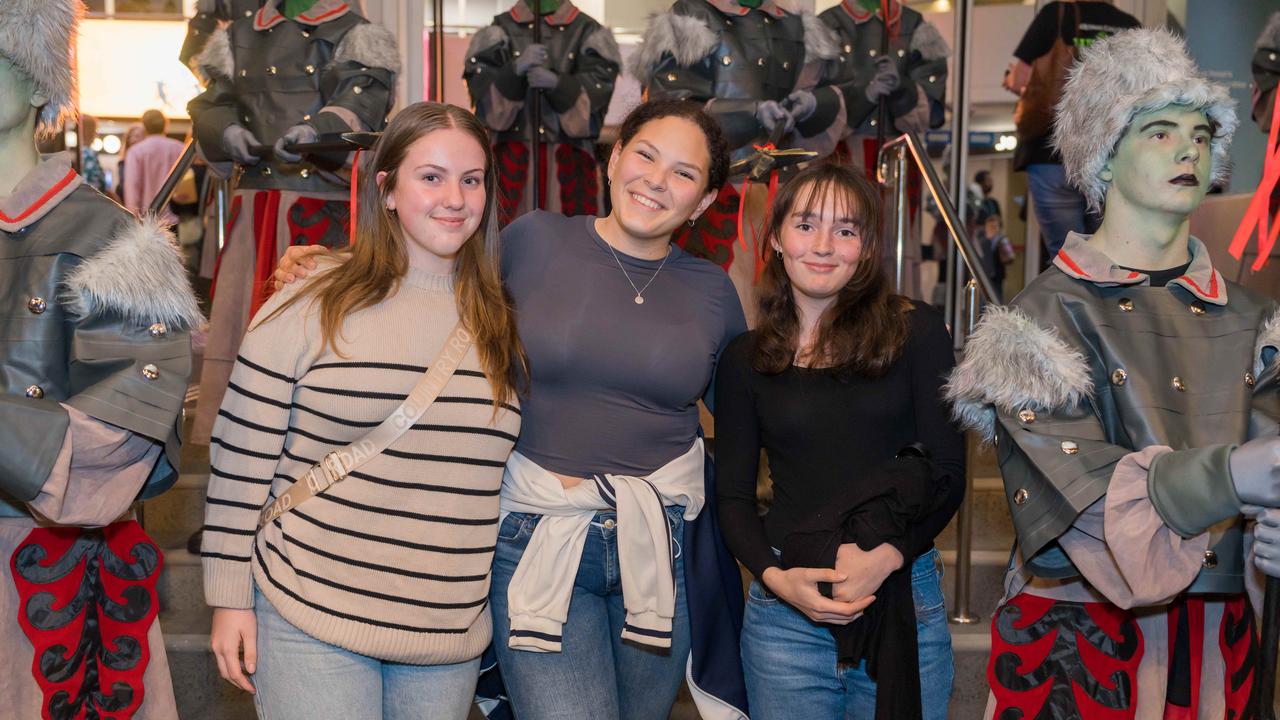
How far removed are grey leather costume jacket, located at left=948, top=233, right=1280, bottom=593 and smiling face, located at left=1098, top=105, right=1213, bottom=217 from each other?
11 centimetres

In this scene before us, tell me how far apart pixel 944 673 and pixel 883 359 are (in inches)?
22.1

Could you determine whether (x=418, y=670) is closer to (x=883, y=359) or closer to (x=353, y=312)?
(x=353, y=312)

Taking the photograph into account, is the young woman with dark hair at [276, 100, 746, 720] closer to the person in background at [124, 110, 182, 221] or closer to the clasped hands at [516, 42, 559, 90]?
the clasped hands at [516, 42, 559, 90]

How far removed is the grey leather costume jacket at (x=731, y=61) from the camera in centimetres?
407

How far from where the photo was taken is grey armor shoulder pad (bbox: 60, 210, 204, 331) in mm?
1776

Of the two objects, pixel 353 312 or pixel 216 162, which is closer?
pixel 353 312

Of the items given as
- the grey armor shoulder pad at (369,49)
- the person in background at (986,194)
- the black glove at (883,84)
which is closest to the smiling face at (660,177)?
the grey armor shoulder pad at (369,49)

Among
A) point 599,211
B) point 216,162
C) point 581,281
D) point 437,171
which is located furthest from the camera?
point 599,211

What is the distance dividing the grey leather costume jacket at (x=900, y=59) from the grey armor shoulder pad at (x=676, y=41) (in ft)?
3.83

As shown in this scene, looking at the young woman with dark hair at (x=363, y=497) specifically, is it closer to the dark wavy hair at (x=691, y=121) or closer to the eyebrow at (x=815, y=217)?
the dark wavy hair at (x=691, y=121)

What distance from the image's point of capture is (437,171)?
6.40 feet

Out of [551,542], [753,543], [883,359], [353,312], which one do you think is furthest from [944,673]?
[353,312]

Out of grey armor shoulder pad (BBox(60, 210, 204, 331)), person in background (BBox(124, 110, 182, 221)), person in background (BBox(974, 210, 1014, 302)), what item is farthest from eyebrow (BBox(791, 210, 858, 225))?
person in background (BBox(974, 210, 1014, 302))

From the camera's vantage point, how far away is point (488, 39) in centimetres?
Result: 507
